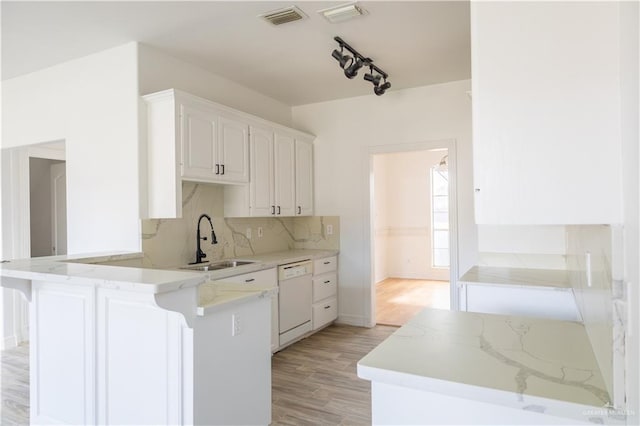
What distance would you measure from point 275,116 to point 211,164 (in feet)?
5.67

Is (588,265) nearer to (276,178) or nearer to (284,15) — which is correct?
(284,15)

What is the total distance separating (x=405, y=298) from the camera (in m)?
6.36

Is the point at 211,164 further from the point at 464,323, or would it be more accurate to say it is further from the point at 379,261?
the point at 379,261

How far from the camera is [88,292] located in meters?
2.17

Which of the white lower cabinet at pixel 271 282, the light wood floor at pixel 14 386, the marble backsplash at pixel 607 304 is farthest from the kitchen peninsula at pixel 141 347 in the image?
the marble backsplash at pixel 607 304

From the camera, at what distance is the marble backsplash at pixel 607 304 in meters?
0.91

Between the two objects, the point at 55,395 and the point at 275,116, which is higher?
the point at 275,116

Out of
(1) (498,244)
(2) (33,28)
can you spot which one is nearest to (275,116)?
(2) (33,28)

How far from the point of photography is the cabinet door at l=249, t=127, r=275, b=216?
156 inches

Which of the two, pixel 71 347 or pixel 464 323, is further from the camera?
pixel 71 347

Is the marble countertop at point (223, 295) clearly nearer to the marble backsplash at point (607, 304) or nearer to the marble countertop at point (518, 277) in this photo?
the marble countertop at point (518, 277)

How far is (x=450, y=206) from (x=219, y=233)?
2459 mm

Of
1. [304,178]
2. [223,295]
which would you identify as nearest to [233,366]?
[223,295]

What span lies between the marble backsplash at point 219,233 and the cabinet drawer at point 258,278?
→ 0.58 metres
